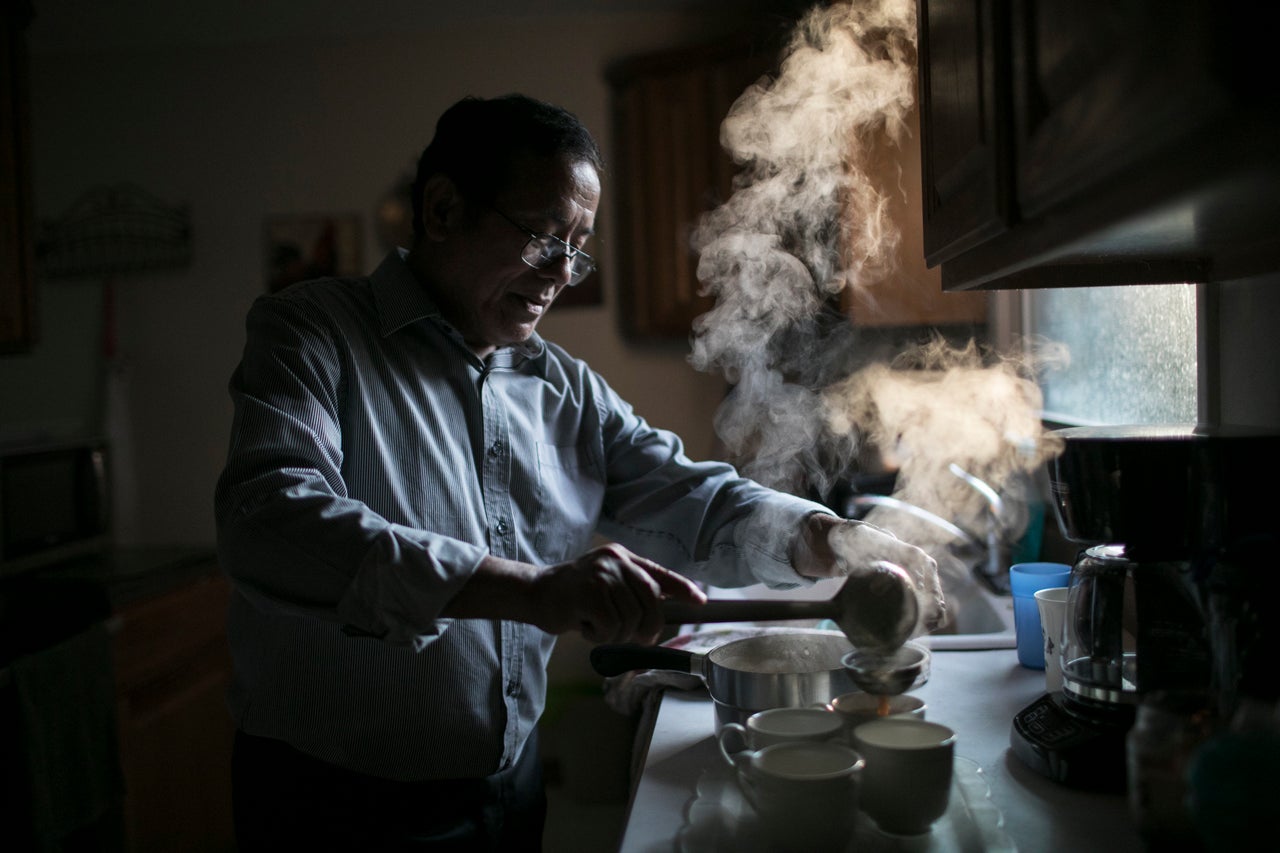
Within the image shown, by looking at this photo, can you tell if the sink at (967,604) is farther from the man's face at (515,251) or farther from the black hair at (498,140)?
the black hair at (498,140)

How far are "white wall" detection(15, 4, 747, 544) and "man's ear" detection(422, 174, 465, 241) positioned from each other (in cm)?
178

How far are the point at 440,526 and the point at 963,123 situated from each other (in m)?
0.95

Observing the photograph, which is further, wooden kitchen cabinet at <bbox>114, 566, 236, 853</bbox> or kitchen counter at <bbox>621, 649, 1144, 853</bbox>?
wooden kitchen cabinet at <bbox>114, 566, 236, 853</bbox>

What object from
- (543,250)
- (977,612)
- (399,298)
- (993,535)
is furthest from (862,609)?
(993,535)

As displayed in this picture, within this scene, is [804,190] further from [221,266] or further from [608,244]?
[221,266]

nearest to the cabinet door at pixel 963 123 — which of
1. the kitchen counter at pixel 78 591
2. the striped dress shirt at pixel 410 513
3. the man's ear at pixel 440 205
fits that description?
the striped dress shirt at pixel 410 513

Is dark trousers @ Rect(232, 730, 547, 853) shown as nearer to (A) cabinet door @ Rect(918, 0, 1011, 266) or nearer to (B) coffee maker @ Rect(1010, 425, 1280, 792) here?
(B) coffee maker @ Rect(1010, 425, 1280, 792)

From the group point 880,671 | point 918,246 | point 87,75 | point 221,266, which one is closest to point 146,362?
point 221,266

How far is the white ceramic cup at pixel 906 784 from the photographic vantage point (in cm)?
87

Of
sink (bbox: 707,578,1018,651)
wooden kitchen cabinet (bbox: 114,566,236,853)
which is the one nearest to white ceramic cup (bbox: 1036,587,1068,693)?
sink (bbox: 707,578,1018,651)

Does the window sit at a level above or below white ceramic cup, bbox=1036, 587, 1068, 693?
above

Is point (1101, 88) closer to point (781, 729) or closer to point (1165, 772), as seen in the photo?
point (1165, 772)

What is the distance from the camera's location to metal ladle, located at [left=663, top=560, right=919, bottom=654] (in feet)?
3.53

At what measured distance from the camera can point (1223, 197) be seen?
0.78m
